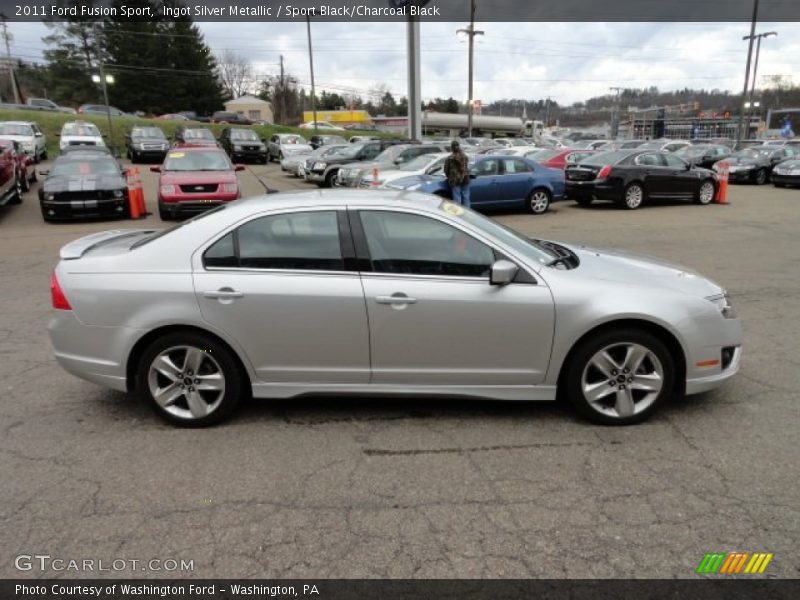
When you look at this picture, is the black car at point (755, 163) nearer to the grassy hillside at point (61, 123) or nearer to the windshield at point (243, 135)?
the windshield at point (243, 135)

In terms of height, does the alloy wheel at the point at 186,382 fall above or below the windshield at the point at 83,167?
below

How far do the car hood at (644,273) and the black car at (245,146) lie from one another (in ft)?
98.5

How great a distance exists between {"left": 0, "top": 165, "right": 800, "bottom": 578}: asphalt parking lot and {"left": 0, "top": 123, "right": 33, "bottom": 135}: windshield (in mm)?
25575

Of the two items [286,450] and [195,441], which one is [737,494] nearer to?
[286,450]

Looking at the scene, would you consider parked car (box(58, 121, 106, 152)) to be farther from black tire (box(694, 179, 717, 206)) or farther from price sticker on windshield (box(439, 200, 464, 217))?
price sticker on windshield (box(439, 200, 464, 217))

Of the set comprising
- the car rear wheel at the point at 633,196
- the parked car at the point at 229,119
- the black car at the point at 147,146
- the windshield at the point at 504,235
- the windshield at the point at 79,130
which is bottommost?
the car rear wheel at the point at 633,196

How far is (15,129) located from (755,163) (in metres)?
31.5

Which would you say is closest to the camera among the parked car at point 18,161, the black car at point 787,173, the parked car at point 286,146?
the parked car at point 18,161

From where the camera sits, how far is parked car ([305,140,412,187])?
20.3 m

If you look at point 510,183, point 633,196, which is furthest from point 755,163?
point 510,183

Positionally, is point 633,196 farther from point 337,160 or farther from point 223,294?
point 223,294

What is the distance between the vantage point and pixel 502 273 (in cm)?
366

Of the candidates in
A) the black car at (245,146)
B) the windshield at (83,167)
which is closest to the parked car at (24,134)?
the black car at (245,146)

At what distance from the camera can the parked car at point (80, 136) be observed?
26.8 m
